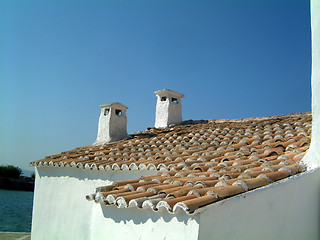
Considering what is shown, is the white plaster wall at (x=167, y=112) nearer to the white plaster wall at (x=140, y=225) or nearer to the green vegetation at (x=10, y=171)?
the white plaster wall at (x=140, y=225)

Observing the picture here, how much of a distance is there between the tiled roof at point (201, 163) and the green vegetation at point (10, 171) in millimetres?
27745

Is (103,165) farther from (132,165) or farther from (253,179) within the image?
(253,179)

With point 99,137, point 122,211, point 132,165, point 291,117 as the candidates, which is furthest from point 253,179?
point 99,137

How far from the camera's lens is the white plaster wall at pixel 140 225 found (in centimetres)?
251

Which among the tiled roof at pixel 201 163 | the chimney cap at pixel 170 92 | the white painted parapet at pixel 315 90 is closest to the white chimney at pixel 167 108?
the chimney cap at pixel 170 92

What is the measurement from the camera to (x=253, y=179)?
3084 mm

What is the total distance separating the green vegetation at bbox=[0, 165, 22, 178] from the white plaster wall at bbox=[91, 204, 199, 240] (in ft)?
106

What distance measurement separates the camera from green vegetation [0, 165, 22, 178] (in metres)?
31.2

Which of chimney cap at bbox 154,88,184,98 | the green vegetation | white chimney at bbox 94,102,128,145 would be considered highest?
chimney cap at bbox 154,88,184,98

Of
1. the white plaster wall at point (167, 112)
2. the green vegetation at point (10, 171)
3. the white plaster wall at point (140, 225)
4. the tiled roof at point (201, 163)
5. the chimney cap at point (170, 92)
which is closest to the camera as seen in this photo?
the white plaster wall at point (140, 225)

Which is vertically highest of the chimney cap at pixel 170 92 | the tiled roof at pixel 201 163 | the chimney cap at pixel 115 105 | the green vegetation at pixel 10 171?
the chimney cap at pixel 170 92

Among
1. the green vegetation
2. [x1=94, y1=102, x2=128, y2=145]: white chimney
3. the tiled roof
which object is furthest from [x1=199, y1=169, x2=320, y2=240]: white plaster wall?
the green vegetation

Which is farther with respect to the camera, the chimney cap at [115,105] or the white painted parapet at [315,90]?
the chimney cap at [115,105]

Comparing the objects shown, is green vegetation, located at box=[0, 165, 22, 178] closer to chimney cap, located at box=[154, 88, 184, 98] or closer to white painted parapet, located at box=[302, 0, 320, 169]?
chimney cap, located at box=[154, 88, 184, 98]
